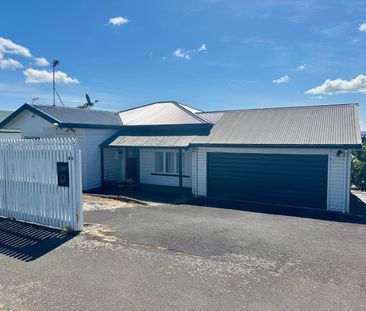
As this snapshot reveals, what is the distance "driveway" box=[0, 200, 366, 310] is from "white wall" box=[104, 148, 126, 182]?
8.63m

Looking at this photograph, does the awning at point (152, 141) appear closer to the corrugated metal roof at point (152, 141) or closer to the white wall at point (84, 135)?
the corrugated metal roof at point (152, 141)

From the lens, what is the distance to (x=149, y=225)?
9.84m

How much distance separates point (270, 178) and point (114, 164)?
9.79 meters

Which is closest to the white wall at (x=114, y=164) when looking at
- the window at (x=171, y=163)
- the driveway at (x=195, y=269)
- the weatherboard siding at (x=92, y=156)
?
the weatherboard siding at (x=92, y=156)

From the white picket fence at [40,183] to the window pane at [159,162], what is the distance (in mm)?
8720

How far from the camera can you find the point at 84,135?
55.1 feet

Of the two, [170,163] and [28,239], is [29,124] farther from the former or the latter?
[28,239]

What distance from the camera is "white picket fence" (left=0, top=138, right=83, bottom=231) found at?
8602 mm

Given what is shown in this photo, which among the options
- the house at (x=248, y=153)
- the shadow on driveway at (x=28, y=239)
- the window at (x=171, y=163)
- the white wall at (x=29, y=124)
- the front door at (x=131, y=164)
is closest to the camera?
the shadow on driveway at (x=28, y=239)

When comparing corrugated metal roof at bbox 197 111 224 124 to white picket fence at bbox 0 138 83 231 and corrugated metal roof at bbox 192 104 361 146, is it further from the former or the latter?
white picket fence at bbox 0 138 83 231

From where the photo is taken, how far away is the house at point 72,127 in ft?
54.1

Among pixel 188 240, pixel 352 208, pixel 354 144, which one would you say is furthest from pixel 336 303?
pixel 352 208

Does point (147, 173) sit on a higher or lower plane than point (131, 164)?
lower

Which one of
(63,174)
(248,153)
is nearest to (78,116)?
(63,174)
